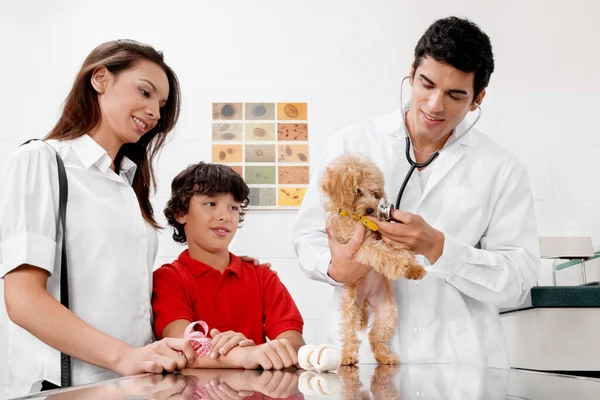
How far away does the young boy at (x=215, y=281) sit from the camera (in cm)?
176

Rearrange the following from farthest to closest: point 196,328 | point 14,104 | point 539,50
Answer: point 539,50
point 14,104
point 196,328

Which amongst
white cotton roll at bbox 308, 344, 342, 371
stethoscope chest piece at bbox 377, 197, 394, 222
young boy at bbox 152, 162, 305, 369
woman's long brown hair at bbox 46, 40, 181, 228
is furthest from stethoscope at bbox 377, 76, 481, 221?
woman's long brown hair at bbox 46, 40, 181, 228

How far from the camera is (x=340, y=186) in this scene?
139 cm

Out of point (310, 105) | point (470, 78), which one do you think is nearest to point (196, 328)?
point (470, 78)

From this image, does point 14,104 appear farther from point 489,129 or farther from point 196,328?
point 489,129

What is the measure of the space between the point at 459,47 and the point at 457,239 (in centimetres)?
57

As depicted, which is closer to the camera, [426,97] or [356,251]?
[356,251]

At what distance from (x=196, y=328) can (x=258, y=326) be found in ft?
0.89

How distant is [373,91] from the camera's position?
3.36 meters

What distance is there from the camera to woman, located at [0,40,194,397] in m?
1.26

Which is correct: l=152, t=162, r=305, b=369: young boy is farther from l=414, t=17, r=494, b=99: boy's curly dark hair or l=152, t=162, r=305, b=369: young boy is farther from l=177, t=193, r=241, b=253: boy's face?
l=414, t=17, r=494, b=99: boy's curly dark hair

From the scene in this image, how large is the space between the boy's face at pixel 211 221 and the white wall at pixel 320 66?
102 cm

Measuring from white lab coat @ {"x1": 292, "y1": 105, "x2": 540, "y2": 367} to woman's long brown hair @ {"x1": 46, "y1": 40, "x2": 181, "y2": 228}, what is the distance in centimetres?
51

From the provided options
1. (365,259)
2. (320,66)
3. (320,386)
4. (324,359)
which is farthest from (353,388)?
(320,66)
